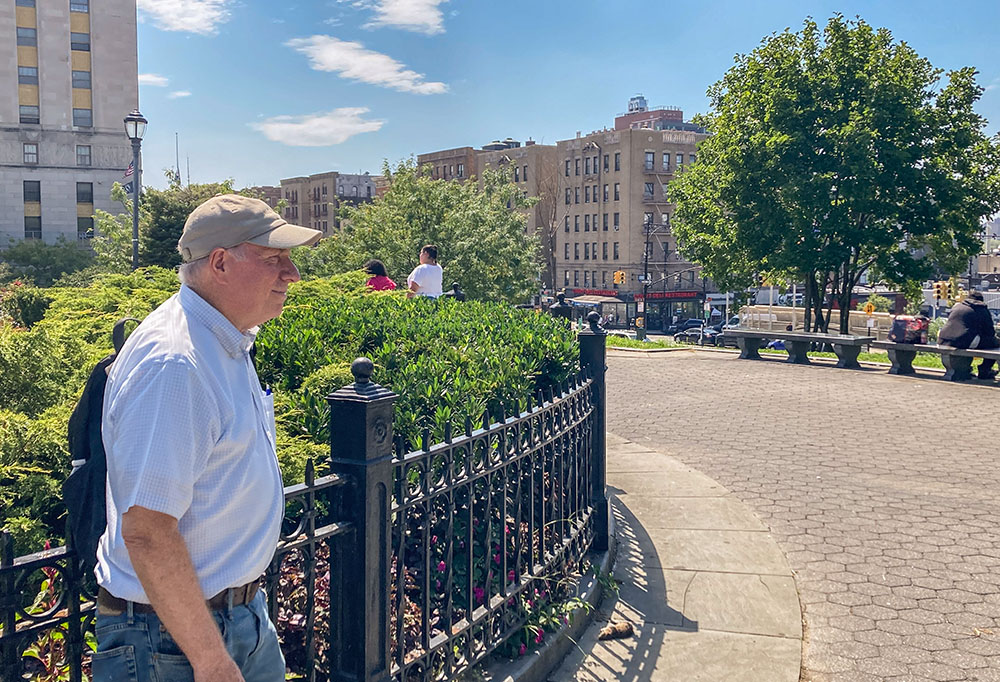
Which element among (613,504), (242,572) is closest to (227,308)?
(242,572)

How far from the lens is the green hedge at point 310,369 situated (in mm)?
3547

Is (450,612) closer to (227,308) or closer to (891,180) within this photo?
(227,308)

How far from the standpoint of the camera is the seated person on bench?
1517 cm

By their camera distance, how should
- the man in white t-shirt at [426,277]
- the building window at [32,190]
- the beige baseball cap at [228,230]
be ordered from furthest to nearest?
the building window at [32,190], the man in white t-shirt at [426,277], the beige baseball cap at [228,230]

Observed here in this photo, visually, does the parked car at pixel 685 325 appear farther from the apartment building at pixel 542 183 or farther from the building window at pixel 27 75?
the building window at pixel 27 75

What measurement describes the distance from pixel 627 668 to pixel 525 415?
1.44 metres

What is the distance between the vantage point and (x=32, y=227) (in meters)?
78.6

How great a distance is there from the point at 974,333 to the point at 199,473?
16.0 metres

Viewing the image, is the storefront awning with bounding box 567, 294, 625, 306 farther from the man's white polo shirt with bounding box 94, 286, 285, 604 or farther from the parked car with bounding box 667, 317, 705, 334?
the man's white polo shirt with bounding box 94, 286, 285, 604

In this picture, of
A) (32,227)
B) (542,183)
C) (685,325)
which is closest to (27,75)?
(32,227)

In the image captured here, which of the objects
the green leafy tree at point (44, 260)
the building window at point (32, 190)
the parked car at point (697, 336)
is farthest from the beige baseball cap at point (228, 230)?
the building window at point (32, 190)

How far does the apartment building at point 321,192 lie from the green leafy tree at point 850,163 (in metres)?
83.7

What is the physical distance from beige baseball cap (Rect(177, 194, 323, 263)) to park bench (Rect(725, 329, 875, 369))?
15.9 metres

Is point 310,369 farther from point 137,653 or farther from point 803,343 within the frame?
point 803,343
